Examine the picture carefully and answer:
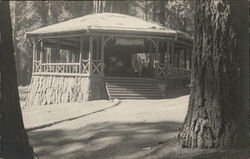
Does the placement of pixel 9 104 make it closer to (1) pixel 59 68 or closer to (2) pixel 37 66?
(1) pixel 59 68

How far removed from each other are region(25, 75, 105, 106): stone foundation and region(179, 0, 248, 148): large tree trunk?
1582cm

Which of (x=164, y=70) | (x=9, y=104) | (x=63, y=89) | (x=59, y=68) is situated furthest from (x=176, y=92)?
(x=9, y=104)

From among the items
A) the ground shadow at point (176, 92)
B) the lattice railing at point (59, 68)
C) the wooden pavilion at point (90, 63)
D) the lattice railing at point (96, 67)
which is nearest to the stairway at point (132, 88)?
the wooden pavilion at point (90, 63)

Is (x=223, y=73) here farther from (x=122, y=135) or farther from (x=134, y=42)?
(x=134, y=42)

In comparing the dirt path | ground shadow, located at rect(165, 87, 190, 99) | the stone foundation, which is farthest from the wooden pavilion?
the dirt path

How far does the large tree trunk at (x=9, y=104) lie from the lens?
744 centimetres

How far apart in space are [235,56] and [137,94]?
1536cm

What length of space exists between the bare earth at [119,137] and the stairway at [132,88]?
4879 mm

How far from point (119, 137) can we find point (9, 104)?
422 centimetres

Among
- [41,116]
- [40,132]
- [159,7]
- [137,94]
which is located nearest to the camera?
[40,132]

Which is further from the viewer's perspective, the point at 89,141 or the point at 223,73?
the point at 89,141

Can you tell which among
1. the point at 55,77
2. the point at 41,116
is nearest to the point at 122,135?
the point at 41,116

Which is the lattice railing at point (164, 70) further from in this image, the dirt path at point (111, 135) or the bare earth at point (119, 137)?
the dirt path at point (111, 135)

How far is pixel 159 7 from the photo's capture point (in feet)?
150
